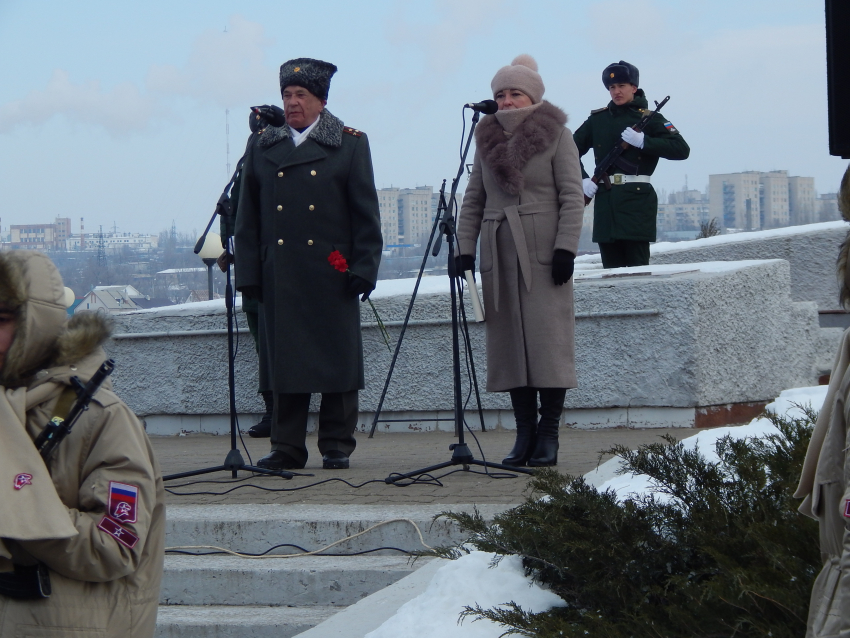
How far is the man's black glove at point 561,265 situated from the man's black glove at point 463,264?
43cm

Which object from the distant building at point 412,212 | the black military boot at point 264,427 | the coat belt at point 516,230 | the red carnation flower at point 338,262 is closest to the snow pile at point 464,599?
the coat belt at point 516,230

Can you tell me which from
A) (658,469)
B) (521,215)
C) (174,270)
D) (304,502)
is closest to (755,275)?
(521,215)

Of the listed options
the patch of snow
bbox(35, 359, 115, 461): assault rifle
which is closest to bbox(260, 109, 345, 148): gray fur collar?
bbox(35, 359, 115, 461): assault rifle

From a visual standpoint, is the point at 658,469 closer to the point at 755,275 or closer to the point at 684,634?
the point at 684,634

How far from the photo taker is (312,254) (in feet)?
19.8

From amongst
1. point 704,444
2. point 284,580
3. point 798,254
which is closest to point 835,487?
point 704,444

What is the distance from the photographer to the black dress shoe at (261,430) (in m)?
8.16

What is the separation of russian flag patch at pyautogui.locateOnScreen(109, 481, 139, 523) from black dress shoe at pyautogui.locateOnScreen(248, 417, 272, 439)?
578 cm

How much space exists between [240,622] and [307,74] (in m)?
3.13

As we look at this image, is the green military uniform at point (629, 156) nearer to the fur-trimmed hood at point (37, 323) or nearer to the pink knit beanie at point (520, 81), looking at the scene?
the pink knit beanie at point (520, 81)

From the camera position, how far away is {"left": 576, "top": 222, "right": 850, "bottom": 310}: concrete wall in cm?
1116

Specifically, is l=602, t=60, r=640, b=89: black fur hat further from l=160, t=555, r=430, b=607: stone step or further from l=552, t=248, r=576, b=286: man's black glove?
l=160, t=555, r=430, b=607: stone step

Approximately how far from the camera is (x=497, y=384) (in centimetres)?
585

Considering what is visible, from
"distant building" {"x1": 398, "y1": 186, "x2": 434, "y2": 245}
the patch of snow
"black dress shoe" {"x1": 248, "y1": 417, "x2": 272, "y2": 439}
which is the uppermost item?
"distant building" {"x1": 398, "y1": 186, "x2": 434, "y2": 245}
